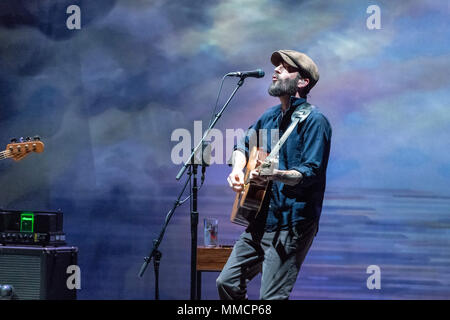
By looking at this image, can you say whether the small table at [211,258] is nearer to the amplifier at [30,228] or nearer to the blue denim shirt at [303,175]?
the amplifier at [30,228]

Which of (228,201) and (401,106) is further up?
(401,106)

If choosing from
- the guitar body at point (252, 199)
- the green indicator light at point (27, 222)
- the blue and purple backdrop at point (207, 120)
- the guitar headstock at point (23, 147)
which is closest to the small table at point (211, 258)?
the blue and purple backdrop at point (207, 120)

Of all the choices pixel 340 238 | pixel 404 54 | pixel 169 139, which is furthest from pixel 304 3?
pixel 340 238

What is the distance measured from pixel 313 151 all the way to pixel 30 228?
287 centimetres

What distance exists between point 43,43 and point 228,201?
2496 mm

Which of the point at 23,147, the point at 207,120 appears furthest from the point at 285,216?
the point at 23,147

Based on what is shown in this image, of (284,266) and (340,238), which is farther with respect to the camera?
(340,238)

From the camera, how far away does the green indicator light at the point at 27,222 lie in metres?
5.44

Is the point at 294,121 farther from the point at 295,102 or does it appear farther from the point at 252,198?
the point at 252,198

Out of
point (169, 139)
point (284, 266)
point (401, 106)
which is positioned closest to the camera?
point (284, 266)

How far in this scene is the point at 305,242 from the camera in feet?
12.4

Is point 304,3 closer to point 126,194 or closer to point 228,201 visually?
point 228,201

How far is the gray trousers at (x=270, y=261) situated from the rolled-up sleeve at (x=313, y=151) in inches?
11.7

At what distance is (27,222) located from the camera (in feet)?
17.9
